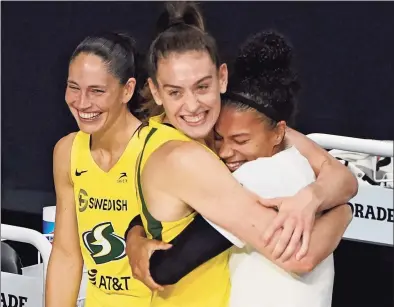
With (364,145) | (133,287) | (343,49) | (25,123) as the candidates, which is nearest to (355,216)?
(364,145)

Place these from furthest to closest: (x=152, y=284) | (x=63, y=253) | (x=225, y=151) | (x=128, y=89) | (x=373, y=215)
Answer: (x=373, y=215), (x=63, y=253), (x=128, y=89), (x=225, y=151), (x=152, y=284)

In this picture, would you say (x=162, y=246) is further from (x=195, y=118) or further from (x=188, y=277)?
(x=195, y=118)

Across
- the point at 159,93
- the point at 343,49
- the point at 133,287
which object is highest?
the point at 343,49

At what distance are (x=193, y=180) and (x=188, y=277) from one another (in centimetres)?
25

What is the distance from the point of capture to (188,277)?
1910 mm

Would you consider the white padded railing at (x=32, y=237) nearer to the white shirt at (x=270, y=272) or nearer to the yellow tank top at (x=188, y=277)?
the yellow tank top at (x=188, y=277)

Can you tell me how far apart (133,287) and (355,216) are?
48.0 inches

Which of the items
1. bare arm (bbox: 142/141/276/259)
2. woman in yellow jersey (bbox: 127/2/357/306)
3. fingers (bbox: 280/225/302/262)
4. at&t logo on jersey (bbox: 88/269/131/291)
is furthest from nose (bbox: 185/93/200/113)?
at&t logo on jersey (bbox: 88/269/131/291)

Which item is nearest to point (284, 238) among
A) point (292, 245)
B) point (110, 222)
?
point (292, 245)

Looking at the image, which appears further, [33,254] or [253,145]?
[33,254]

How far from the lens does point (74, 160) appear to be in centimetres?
214

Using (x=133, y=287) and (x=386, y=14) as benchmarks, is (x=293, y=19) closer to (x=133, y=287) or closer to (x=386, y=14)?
(x=386, y=14)

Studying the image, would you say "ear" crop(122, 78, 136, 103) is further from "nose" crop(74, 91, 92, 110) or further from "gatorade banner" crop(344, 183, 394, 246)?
"gatorade banner" crop(344, 183, 394, 246)

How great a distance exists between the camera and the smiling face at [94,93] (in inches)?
80.5
